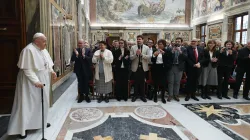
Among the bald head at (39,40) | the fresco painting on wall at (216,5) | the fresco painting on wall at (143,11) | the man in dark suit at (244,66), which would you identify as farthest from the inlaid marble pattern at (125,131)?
the fresco painting on wall at (143,11)

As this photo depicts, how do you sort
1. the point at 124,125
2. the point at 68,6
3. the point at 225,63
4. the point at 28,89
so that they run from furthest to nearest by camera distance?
the point at 68,6
the point at 225,63
the point at 124,125
the point at 28,89

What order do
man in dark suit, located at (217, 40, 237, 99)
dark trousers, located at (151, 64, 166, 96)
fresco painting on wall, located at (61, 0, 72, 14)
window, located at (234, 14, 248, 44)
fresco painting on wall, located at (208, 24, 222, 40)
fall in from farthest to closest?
1. fresco painting on wall, located at (208, 24, 222, 40)
2. window, located at (234, 14, 248, 44)
3. fresco painting on wall, located at (61, 0, 72, 14)
4. man in dark suit, located at (217, 40, 237, 99)
5. dark trousers, located at (151, 64, 166, 96)

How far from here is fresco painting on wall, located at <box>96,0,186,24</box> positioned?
1695 centimetres

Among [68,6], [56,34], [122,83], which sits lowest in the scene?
→ [122,83]

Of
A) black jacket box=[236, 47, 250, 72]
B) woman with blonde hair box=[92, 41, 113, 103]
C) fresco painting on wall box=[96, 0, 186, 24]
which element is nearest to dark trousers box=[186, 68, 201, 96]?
black jacket box=[236, 47, 250, 72]

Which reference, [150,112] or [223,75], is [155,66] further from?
[223,75]

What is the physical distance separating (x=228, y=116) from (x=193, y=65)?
5.40 feet

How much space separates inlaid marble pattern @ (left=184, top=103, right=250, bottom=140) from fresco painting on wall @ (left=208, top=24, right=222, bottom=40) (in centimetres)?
957

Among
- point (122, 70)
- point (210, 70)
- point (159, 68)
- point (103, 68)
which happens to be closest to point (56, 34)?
point (103, 68)

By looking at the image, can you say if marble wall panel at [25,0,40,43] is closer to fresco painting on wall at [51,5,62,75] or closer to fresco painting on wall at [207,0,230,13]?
fresco painting on wall at [51,5,62,75]

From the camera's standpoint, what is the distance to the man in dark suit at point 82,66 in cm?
501

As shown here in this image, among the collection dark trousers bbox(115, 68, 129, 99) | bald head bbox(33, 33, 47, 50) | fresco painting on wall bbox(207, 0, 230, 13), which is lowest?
dark trousers bbox(115, 68, 129, 99)

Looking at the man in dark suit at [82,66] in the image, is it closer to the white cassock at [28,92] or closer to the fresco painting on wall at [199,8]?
the white cassock at [28,92]

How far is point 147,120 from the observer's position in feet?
12.6
